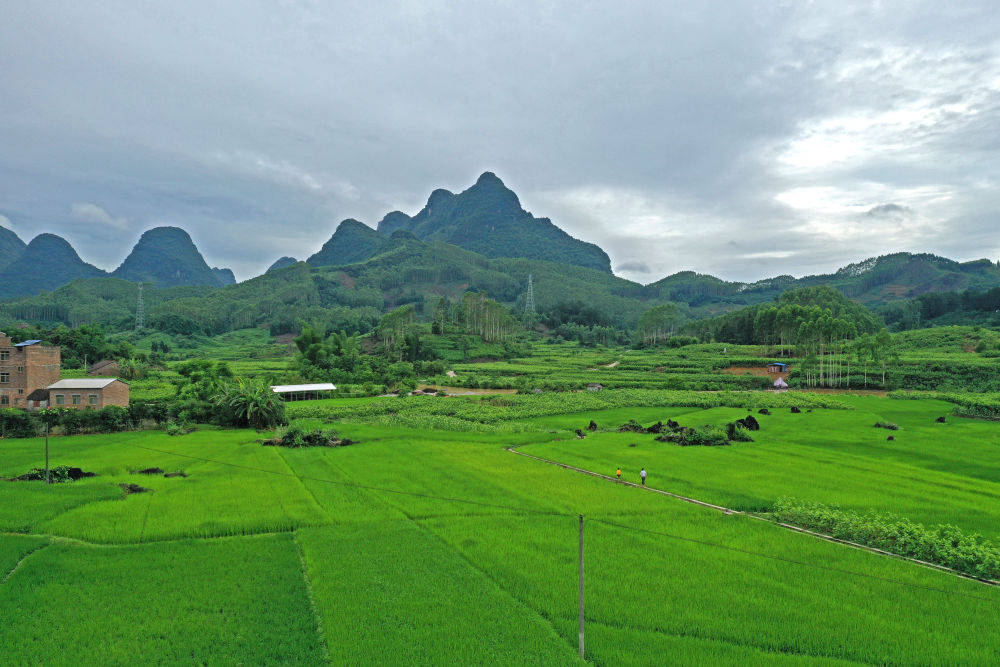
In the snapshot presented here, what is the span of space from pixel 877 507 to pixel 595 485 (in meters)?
11.3

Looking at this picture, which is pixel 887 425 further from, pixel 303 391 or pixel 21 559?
pixel 303 391

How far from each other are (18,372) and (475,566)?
53.3m

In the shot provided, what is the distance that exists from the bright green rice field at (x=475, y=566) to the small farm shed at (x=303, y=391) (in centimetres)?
3234

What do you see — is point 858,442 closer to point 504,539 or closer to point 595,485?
point 595,485

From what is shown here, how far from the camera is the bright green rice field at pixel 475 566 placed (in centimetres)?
1132

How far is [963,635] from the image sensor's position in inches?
454

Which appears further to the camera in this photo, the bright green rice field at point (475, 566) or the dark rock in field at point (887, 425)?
the dark rock in field at point (887, 425)

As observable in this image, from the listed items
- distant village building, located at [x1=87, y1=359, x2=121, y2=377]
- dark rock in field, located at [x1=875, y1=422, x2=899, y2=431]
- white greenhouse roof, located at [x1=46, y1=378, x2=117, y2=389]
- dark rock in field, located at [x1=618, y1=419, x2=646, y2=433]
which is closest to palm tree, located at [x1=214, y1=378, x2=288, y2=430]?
white greenhouse roof, located at [x1=46, y1=378, x2=117, y2=389]

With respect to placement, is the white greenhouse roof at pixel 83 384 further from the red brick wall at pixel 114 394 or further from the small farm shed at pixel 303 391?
the small farm shed at pixel 303 391

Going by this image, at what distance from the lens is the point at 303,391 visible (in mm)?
64312

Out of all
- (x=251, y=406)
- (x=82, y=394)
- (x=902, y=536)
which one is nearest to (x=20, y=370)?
(x=82, y=394)

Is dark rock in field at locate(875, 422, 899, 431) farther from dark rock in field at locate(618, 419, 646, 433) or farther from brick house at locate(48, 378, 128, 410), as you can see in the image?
brick house at locate(48, 378, 128, 410)

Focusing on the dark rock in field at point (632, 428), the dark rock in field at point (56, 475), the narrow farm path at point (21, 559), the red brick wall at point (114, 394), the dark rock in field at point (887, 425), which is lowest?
the dark rock in field at point (632, 428)

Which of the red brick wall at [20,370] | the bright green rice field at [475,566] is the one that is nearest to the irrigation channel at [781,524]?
the bright green rice field at [475,566]
